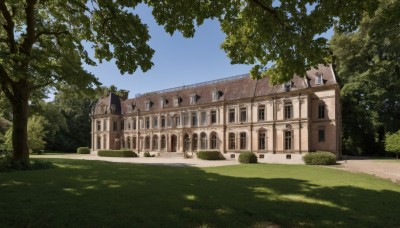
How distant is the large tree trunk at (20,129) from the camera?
598 inches

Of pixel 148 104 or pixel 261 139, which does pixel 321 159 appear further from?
pixel 148 104

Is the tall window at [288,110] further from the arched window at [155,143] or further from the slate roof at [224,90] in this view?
the arched window at [155,143]

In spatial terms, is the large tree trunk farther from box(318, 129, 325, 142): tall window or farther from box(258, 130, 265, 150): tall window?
box(318, 129, 325, 142): tall window

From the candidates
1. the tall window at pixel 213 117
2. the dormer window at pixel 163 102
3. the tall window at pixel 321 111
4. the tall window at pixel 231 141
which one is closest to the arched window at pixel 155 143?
the dormer window at pixel 163 102

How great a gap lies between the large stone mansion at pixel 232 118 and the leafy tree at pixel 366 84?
22.8 ft

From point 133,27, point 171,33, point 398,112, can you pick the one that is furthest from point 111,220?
point 398,112

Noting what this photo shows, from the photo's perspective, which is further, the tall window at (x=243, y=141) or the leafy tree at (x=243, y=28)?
the tall window at (x=243, y=141)

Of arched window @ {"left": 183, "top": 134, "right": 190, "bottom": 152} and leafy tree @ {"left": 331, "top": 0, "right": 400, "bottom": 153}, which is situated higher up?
leafy tree @ {"left": 331, "top": 0, "right": 400, "bottom": 153}

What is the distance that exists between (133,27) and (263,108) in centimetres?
2822

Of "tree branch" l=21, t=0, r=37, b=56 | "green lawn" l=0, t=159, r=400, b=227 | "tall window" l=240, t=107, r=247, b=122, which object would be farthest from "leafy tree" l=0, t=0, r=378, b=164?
"tall window" l=240, t=107, r=247, b=122

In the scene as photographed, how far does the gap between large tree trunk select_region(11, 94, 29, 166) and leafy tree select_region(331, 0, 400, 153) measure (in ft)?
115

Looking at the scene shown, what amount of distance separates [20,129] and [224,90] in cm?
2860

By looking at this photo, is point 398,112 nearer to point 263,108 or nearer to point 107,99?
point 263,108

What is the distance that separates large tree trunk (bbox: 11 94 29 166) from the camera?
598 inches
